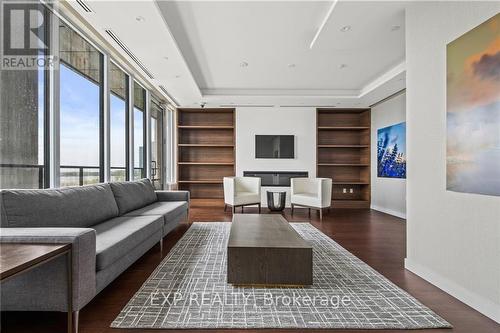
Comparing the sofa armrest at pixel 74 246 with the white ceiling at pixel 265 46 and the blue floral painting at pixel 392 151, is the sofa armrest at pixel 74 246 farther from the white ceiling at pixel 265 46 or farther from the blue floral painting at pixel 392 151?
the blue floral painting at pixel 392 151

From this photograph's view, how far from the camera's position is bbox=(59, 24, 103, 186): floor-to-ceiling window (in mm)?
2965

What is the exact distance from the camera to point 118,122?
429 cm

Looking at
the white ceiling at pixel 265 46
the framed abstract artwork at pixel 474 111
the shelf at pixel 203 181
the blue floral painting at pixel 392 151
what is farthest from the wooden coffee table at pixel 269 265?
the shelf at pixel 203 181

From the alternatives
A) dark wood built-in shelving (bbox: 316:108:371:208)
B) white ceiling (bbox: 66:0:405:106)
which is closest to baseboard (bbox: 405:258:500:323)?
white ceiling (bbox: 66:0:405:106)

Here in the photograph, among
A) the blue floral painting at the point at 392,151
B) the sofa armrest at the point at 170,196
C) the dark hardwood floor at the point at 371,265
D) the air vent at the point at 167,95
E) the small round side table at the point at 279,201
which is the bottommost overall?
the dark hardwood floor at the point at 371,265

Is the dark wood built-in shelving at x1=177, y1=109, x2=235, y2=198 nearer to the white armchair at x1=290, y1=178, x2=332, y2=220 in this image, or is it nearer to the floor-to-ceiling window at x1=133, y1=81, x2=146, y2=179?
the floor-to-ceiling window at x1=133, y1=81, x2=146, y2=179

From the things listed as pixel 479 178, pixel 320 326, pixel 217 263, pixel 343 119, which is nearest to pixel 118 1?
pixel 217 263

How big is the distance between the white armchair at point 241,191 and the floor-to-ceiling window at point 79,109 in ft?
8.65

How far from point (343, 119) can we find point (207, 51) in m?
4.41

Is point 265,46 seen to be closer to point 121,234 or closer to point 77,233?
point 121,234

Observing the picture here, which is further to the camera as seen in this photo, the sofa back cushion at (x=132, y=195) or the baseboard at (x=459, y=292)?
the sofa back cushion at (x=132, y=195)

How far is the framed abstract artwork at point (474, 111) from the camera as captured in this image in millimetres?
1723

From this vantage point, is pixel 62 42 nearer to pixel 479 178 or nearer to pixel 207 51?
pixel 207 51

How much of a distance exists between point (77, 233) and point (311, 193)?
5.08 m
